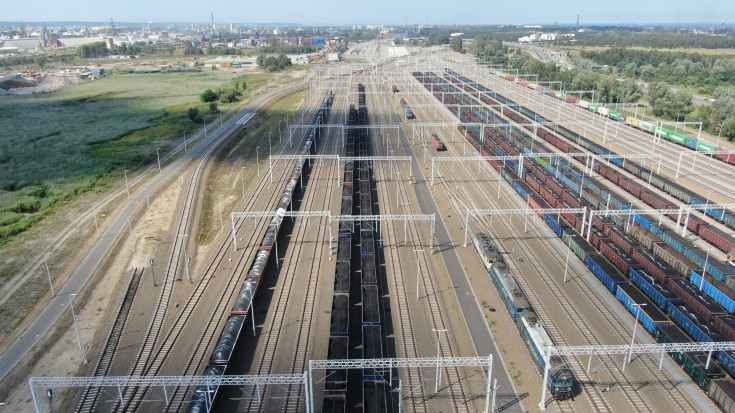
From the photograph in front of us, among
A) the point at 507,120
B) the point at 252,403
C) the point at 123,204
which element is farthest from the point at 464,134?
the point at 252,403

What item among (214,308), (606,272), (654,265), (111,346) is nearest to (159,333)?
(111,346)

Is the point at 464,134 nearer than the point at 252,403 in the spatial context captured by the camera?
No

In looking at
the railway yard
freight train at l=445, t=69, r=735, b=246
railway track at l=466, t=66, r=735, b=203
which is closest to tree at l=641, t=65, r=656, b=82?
railway track at l=466, t=66, r=735, b=203

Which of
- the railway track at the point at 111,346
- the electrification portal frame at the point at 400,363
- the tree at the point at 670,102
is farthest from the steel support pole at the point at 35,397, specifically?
the tree at the point at 670,102

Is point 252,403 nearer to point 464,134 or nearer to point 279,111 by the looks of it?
point 464,134

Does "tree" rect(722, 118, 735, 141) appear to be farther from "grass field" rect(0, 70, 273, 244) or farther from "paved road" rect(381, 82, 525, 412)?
"grass field" rect(0, 70, 273, 244)

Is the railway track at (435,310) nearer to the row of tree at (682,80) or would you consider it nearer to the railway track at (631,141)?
the railway track at (631,141)
